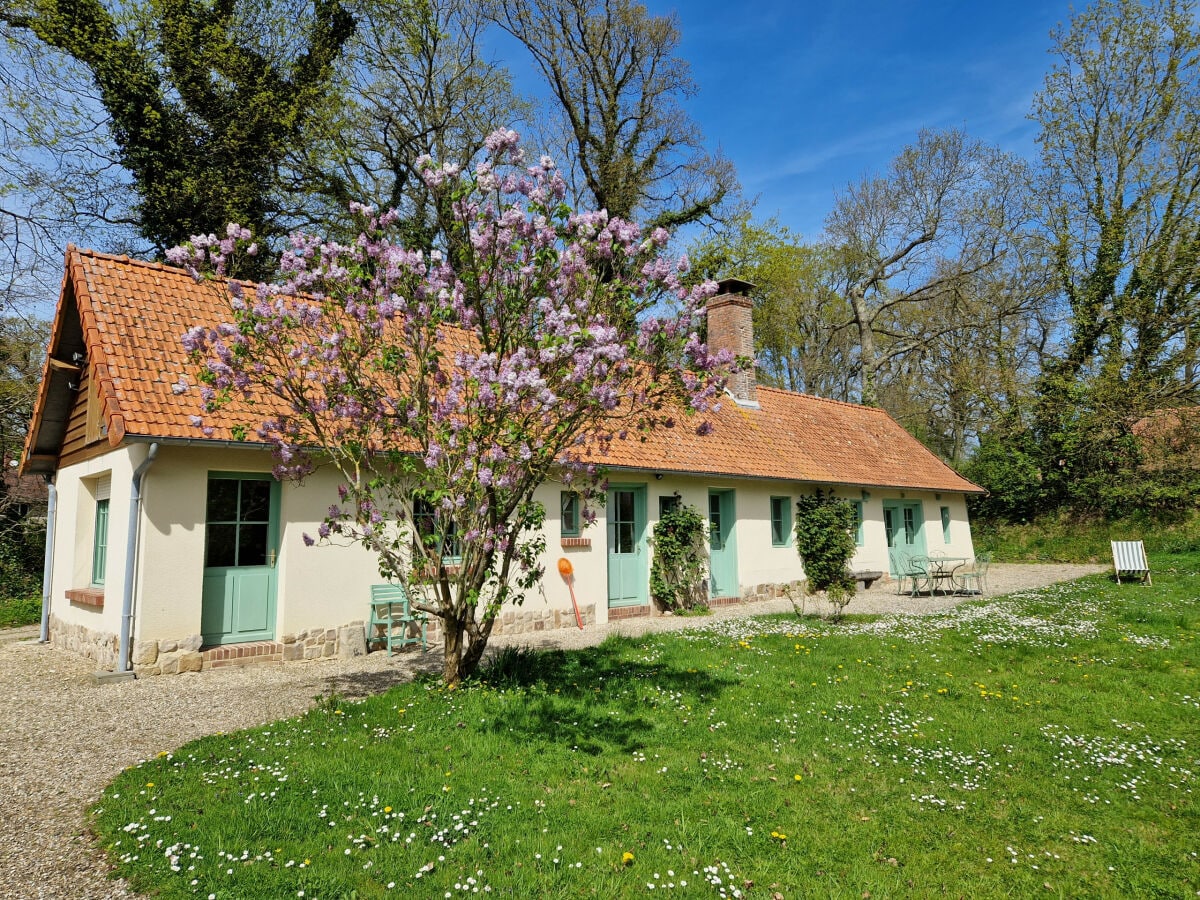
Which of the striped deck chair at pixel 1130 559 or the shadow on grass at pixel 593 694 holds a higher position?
the striped deck chair at pixel 1130 559

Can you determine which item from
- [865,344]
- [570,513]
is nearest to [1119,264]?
[865,344]

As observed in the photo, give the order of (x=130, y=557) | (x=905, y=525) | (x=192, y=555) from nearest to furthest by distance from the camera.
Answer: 1. (x=130, y=557)
2. (x=192, y=555)
3. (x=905, y=525)

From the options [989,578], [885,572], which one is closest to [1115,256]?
[989,578]

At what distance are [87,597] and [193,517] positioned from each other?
2.34m

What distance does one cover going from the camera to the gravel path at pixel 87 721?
3.99m

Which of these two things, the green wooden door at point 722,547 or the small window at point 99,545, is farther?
the green wooden door at point 722,547

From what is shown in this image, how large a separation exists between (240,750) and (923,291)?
30501 mm

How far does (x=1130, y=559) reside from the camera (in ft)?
54.1

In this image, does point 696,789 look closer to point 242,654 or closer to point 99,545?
point 242,654

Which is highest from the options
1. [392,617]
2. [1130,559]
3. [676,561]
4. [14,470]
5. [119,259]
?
[119,259]

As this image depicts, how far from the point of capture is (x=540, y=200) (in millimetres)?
5828

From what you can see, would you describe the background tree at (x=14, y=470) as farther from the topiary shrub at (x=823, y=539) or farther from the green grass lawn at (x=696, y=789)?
the topiary shrub at (x=823, y=539)

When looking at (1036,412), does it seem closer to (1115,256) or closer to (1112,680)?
(1115,256)

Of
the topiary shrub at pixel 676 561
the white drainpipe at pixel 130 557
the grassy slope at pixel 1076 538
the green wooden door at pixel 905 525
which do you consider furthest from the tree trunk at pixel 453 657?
the grassy slope at pixel 1076 538
